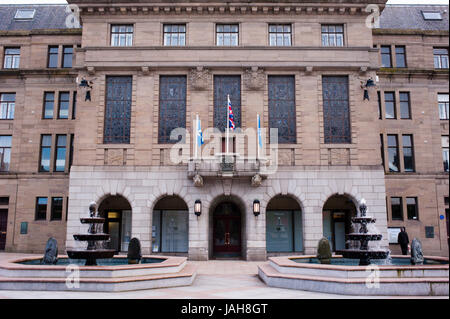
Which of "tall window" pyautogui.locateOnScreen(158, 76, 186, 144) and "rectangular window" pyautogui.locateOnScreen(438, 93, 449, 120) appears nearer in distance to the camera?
"tall window" pyautogui.locateOnScreen(158, 76, 186, 144)

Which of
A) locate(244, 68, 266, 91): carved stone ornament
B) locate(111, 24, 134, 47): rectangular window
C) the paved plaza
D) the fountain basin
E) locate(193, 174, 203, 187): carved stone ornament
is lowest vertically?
the paved plaza

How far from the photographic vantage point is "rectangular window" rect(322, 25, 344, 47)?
25.5 meters

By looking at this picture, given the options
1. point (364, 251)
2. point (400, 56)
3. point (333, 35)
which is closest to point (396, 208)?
point (400, 56)

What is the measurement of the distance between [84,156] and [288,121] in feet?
42.5

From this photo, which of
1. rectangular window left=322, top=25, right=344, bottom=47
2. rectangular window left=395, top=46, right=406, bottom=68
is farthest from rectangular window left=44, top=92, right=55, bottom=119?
rectangular window left=395, top=46, right=406, bottom=68

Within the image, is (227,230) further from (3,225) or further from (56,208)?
(3,225)

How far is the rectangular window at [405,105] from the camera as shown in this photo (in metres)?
29.6

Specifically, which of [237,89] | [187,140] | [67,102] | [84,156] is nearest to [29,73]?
[67,102]

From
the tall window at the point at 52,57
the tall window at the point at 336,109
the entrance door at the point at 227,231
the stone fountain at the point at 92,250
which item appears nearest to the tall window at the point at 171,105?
the entrance door at the point at 227,231

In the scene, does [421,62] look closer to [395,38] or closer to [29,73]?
[395,38]

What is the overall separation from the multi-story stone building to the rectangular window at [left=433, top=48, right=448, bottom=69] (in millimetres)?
8900

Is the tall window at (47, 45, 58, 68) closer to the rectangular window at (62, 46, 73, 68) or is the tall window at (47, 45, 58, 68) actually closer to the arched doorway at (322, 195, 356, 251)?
the rectangular window at (62, 46, 73, 68)

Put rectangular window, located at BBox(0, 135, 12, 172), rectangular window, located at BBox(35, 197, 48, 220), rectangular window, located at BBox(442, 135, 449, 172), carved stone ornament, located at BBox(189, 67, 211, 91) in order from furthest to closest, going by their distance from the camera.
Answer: rectangular window, located at BBox(442, 135, 449, 172)
rectangular window, located at BBox(0, 135, 12, 172)
rectangular window, located at BBox(35, 197, 48, 220)
carved stone ornament, located at BBox(189, 67, 211, 91)

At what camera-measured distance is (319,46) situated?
984 inches
